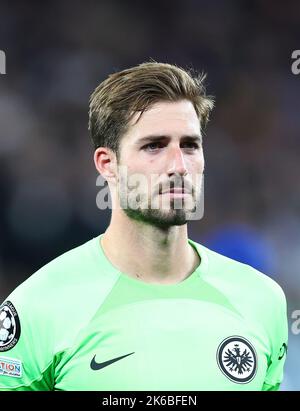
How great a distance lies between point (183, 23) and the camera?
22.0ft

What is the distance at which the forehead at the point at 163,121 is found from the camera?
3221 mm

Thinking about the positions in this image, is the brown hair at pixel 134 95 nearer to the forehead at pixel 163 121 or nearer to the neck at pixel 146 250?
the forehead at pixel 163 121

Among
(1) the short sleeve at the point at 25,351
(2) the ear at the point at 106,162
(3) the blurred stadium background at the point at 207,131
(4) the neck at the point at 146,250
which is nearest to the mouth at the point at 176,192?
(4) the neck at the point at 146,250

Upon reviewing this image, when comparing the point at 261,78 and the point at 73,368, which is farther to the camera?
the point at 261,78

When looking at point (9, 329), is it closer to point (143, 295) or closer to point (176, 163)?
point (143, 295)

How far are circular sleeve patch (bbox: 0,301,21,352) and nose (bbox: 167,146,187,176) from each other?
3.32 ft

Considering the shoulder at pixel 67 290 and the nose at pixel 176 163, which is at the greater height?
the nose at pixel 176 163

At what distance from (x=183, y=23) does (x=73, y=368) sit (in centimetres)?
445

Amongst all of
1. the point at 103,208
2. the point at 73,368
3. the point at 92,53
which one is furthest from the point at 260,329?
the point at 92,53

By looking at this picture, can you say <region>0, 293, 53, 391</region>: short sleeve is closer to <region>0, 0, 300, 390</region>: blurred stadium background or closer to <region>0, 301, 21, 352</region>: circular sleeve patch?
<region>0, 301, 21, 352</region>: circular sleeve patch

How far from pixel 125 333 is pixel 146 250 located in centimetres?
41

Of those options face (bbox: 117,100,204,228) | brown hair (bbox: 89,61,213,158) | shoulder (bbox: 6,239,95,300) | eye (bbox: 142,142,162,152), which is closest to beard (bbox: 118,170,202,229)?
face (bbox: 117,100,204,228)

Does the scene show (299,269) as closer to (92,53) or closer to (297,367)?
(297,367)

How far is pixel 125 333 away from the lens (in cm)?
320
